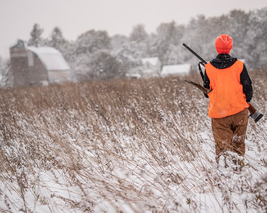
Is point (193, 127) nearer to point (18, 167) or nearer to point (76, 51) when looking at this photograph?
point (18, 167)

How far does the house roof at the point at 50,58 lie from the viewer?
3456 cm

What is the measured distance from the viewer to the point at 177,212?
2.04m

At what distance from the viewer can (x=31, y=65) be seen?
35562 mm

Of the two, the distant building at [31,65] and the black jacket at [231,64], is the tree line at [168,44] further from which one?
the black jacket at [231,64]

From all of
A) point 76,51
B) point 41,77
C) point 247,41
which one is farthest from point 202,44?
point 41,77

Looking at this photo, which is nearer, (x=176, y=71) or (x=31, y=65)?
(x=176, y=71)

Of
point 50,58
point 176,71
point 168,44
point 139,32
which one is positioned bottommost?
point 176,71

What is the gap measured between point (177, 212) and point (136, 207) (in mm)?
389

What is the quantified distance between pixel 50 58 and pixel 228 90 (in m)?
36.0

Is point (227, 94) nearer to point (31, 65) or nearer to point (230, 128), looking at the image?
point (230, 128)

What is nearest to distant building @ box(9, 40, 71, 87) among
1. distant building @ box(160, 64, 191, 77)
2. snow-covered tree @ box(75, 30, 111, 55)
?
snow-covered tree @ box(75, 30, 111, 55)

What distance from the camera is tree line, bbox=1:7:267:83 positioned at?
33.3 m

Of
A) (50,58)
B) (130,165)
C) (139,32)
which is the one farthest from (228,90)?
(139,32)

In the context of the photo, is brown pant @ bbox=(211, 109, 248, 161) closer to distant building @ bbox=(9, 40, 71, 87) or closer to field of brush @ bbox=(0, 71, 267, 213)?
field of brush @ bbox=(0, 71, 267, 213)
